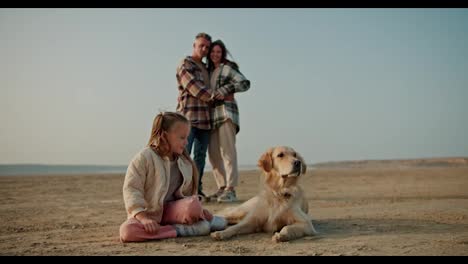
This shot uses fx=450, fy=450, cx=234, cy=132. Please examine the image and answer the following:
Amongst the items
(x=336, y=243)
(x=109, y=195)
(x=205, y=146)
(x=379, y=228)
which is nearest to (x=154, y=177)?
(x=336, y=243)

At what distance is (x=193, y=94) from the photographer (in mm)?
6766

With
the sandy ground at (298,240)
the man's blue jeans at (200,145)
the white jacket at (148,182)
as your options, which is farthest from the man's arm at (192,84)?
the white jacket at (148,182)

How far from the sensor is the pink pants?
3721mm

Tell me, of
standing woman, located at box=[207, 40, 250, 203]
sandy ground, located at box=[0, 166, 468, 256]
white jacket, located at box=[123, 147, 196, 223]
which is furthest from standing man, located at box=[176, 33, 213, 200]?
white jacket, located at box=[123, 147, 196, 223]

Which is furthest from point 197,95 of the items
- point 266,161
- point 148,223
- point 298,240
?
point 298,240

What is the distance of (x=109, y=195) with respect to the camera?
8.60 metres

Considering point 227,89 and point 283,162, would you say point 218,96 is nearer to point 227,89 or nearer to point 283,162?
point 227,89

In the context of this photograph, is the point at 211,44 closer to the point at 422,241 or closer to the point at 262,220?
the point at 262,220

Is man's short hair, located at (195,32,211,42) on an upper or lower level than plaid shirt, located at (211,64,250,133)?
Result: upper

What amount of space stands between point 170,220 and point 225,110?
3166mm

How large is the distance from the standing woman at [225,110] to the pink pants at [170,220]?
2772 mm

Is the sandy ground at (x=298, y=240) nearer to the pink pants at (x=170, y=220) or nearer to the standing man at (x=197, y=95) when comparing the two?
the pink pants at (x=170, y=220)

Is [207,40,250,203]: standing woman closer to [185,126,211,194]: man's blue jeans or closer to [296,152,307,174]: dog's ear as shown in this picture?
[185,126,211,194]: man's blue jeans

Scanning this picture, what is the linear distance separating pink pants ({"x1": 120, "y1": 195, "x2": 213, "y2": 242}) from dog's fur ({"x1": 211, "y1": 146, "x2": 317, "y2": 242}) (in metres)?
0.31
